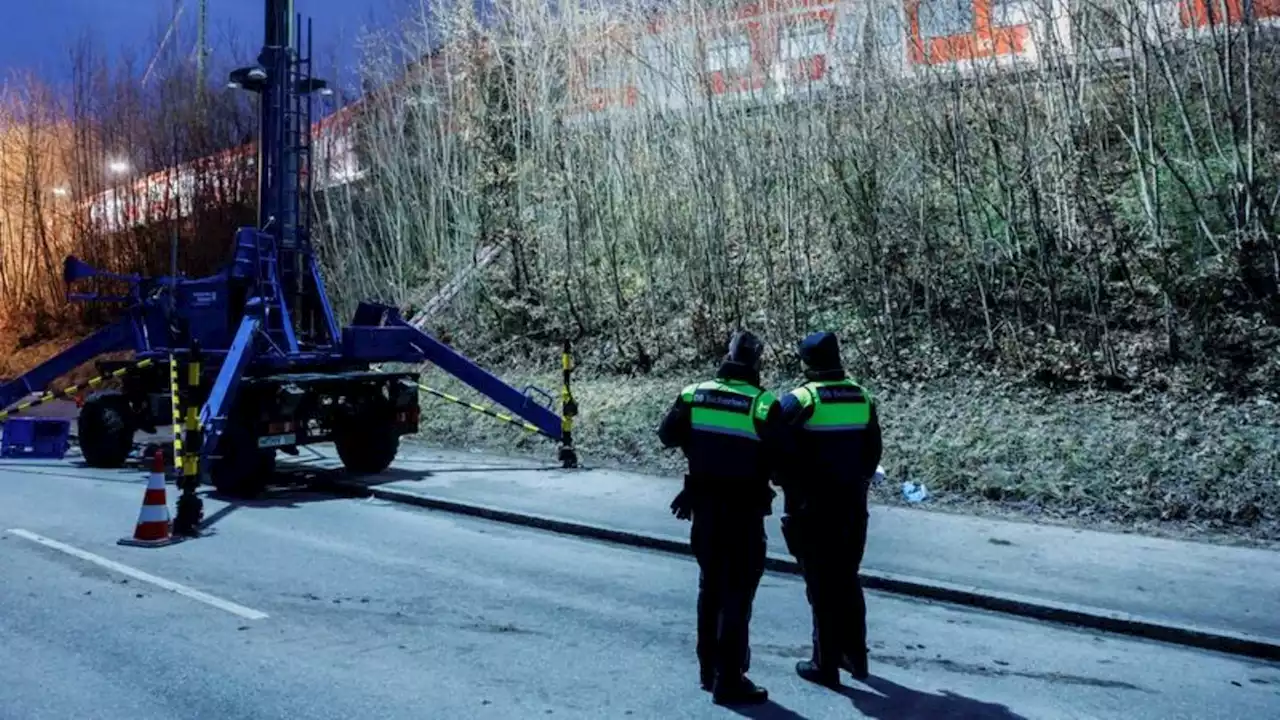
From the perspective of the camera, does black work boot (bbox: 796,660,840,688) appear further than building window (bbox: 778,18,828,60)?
No

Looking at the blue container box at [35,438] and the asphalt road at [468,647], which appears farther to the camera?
the blue container box at [35,438]

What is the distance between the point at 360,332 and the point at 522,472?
8.41 feet

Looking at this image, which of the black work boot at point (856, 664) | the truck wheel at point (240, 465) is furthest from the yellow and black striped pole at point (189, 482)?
the black work boot at point (856, 664)

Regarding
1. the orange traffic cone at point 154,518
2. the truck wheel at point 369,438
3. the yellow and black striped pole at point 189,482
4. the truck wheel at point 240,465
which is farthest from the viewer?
the truck wheel at point 369,438

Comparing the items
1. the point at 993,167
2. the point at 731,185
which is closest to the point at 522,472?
the point at 731,185

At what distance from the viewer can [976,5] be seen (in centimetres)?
1116

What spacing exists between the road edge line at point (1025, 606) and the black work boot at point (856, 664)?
1.80m

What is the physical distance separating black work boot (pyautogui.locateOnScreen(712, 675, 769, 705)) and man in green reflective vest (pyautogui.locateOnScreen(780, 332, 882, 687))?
0.40 m

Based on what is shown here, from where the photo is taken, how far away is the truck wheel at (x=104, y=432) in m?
13.0

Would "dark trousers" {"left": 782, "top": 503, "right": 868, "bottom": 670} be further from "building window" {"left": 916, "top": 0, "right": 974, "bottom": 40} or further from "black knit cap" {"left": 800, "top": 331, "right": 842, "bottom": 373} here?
"building window" {"left": 916, "top": 0, "right": 974, "bottom": 40}

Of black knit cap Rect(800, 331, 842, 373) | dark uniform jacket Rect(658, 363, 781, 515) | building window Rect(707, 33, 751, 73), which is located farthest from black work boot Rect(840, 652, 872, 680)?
building window Rect(707, 33, 751, 73)

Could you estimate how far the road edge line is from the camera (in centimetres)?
534

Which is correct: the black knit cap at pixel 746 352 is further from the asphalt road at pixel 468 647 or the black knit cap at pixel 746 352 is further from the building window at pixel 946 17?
the building window at pixel 946 17

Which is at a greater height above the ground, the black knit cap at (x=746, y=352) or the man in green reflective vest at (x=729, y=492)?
the black knit cap at (x=746, y=352)
